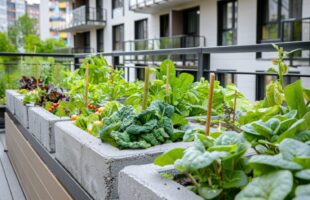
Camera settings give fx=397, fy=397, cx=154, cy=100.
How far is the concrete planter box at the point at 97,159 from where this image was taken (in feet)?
3.77

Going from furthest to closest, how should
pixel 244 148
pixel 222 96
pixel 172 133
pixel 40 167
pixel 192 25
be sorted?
pixel 192 25, pixel 40 167, pixel 222 96, pixel 172 133, pixel 244 148

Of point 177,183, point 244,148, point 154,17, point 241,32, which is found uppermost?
point 154,17

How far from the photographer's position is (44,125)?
1964 millimetres

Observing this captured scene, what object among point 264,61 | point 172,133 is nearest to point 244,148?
point 172,133

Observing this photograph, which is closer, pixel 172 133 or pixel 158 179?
pixel 158 179

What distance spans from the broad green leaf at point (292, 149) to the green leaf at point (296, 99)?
359 millimetres

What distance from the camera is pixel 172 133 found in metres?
1.36

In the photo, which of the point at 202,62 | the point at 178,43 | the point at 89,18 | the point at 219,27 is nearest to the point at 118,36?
the point at 89,18

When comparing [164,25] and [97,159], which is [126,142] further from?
[164,25]

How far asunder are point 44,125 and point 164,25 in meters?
14.0

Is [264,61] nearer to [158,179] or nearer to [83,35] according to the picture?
[158,179]

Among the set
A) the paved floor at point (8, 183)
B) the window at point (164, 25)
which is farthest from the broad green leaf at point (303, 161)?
the window at point (164, 25)

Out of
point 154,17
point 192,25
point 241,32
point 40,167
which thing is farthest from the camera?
point 154,17

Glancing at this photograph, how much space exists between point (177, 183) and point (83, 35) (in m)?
25.4
